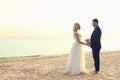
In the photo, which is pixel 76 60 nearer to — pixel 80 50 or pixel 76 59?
pixel 76 59

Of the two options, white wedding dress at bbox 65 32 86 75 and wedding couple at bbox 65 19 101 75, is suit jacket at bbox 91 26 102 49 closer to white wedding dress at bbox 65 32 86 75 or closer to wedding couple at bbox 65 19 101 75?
wedding couple at bbox 65 19 101 75

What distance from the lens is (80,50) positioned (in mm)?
18391

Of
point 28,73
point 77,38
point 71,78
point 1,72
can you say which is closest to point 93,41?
point 77,38

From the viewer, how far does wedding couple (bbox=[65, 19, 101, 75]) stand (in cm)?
1777

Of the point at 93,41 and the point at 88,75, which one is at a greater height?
the point at 93,41

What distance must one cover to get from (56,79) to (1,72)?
409cm

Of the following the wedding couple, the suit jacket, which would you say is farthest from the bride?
the suit jacket

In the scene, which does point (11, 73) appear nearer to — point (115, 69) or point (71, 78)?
point (71, 78)

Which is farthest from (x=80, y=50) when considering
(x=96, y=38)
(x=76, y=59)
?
(x=96, y=38)

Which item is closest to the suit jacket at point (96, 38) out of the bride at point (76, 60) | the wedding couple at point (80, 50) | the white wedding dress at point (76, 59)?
the wedding couple at point (80, 50)

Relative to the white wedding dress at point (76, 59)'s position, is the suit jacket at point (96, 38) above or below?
above

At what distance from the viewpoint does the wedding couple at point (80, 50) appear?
17766 mm

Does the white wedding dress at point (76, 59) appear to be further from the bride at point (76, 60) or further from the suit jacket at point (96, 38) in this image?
the suit jacket at point (96, 38)

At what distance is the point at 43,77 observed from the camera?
1758 cm
